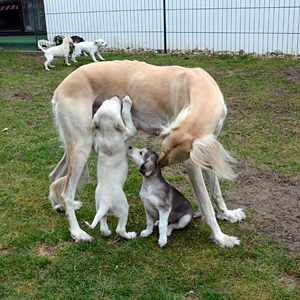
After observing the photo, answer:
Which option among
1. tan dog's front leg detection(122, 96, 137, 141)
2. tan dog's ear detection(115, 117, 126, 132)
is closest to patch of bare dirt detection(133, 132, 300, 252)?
tan dog's front leg detection(122, 96, 137, 141)

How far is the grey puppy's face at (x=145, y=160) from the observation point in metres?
3.32

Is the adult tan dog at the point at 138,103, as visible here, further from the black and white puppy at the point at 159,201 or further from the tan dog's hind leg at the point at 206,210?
the black and white puppy at the point at 159,201

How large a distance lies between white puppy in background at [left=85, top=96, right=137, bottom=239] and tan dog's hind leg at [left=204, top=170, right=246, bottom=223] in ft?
2.86

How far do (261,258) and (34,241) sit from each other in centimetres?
200

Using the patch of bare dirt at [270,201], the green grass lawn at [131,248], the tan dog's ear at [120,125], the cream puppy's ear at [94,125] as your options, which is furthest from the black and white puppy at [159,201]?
the patch of bare dirt at [270,201]

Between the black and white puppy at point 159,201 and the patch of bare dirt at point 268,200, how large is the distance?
0.68 m

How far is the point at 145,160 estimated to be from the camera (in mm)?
3359

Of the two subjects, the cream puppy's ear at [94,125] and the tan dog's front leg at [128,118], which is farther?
the tan dog's front leg at [128,118]

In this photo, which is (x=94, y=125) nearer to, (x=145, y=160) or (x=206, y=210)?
(x=145, y=160)

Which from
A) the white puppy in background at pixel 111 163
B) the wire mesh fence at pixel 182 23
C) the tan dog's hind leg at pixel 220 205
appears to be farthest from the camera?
the wire mesh fence at pixel 182 23

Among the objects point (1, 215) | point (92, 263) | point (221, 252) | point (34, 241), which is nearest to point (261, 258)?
point (221, 252)

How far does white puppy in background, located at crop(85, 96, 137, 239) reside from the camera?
127 inches

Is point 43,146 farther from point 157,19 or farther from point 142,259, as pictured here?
point 157,19

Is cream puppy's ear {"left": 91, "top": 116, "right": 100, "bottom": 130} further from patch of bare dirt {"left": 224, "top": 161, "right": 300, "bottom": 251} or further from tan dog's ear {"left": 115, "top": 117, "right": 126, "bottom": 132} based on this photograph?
patch of bare dirt {"left": 224, "top": 161, "right": 300, "bottom": 251}
